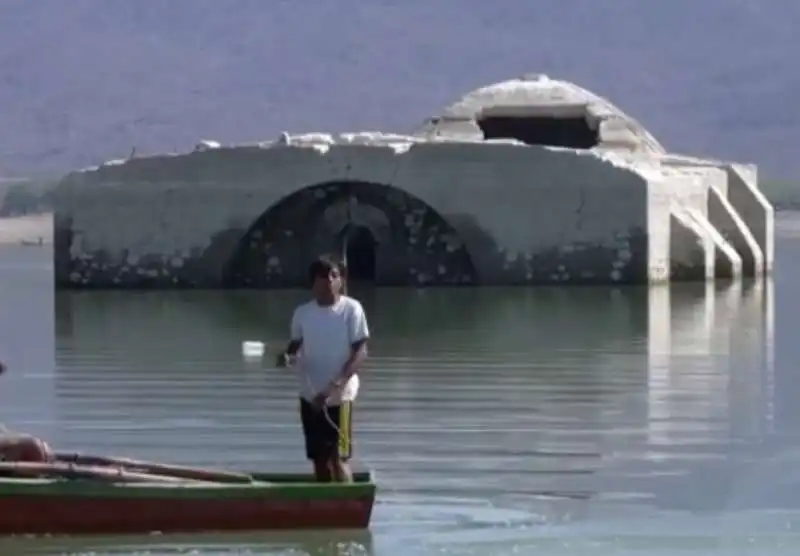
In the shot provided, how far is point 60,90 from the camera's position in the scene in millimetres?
122125

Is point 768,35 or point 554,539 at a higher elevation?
point 768,35

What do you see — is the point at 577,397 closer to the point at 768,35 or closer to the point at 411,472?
the point at 411,472

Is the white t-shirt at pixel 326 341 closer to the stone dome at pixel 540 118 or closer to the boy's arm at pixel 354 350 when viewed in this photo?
the boy's arm at pixel 354 350

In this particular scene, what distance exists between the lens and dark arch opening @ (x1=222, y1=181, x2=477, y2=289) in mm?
38625

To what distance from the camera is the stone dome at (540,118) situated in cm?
4231

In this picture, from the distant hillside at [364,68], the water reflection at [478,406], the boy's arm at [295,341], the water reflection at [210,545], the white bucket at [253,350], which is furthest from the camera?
the distant hillside at [364,68]

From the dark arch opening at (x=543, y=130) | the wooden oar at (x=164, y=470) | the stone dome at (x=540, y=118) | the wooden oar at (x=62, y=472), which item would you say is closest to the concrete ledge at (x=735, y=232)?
the stone dome at (x=540, y=118)

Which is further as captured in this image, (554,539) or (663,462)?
(663,462)

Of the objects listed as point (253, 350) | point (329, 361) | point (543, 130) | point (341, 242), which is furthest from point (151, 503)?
point (543, 130)

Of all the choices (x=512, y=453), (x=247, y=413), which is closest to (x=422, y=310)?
(x=247, y=413)

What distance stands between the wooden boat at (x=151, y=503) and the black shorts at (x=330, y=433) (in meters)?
0.18

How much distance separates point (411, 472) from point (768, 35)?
358ft

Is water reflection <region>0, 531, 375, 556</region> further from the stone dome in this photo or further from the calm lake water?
the stone dome

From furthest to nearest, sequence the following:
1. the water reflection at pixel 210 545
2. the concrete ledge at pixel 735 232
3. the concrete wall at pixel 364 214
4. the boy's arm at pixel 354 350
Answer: the concrete ledge at pixel 735 232 → the concrete wall at pixel 364 214 → the boy's arm at pixel 354 350 → the water reflection at pixel 210 545
